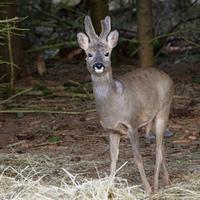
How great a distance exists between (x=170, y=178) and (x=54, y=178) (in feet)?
5.13

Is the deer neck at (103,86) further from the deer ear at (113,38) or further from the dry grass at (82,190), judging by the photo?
the dry grass at (82,190)

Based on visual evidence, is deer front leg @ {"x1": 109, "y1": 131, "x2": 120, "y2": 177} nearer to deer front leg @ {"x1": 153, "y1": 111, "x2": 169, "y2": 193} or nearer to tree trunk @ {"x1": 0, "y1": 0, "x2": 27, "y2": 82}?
deer front leg @ {"x1": 153, "y1": 111, "x2": 169, "y2": 193}

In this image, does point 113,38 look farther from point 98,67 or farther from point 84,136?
point 84,136

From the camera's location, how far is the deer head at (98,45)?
3932 millimetres

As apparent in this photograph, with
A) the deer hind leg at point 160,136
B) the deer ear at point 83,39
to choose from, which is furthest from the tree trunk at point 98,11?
the deer ear at point 83,39

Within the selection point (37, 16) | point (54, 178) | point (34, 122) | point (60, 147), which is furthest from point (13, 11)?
point (54, 178)

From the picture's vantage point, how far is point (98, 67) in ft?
12.5

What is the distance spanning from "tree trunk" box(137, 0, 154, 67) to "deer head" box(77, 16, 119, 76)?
3380 mm

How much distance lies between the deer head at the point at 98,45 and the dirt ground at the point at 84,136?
1362 mm

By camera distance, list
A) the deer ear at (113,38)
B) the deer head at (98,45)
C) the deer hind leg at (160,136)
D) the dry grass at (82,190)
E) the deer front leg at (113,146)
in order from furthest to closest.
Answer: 1. the deer hind leg at (160,136)
2. the deer front leg at (113,146)
3. the deer ear at (113,38)
4. the deer head at (98,45)
5. the dry grass at (82,190)

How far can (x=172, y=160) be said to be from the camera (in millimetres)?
5191

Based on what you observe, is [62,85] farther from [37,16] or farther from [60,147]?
[60,147]

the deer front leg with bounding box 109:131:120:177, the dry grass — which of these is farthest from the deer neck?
the dry grass

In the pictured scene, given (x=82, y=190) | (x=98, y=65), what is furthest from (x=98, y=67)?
(x=82, y=190)
